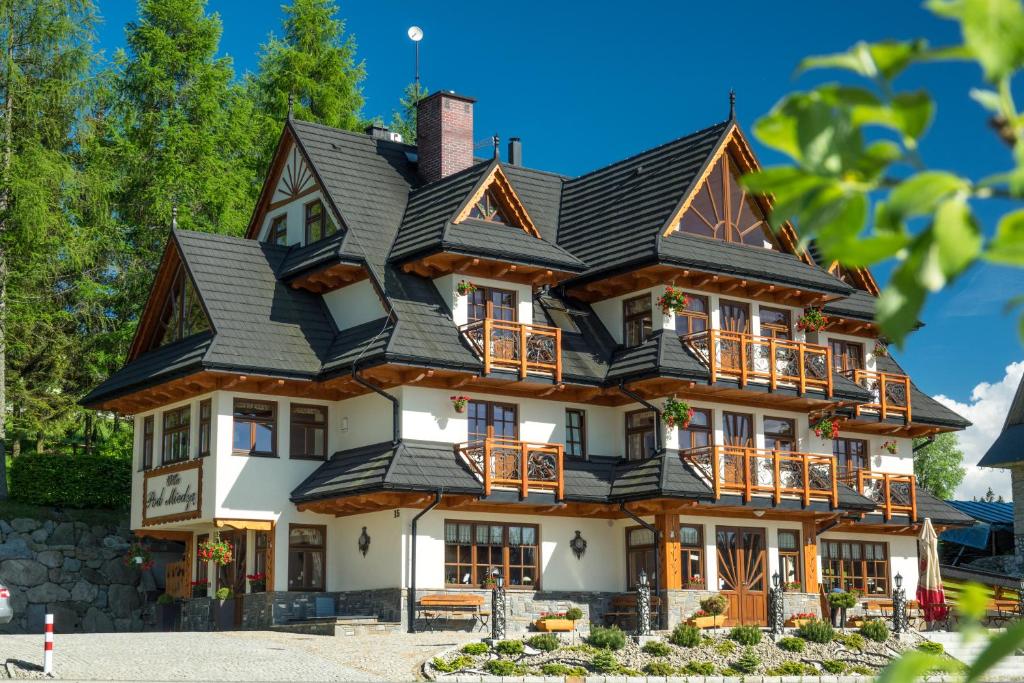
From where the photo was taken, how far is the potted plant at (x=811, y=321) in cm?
3384

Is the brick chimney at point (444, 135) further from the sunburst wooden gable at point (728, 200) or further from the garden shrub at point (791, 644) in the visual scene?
the garden shrub at point (791, 644)

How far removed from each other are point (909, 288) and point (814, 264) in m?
33.7

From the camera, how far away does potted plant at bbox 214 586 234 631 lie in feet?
97.2

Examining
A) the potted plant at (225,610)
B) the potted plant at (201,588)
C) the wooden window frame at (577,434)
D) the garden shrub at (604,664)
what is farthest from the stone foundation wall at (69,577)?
the garden shrub at (604,664)

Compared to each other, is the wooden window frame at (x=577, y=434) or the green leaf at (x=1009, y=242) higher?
the wooden window frame at (x=577, y=434)

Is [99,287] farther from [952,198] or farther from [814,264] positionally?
[952,198]

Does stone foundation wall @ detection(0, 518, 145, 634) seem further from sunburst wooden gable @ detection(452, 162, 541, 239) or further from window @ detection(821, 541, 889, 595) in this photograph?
window @ detection(821, 541, 889, 595)

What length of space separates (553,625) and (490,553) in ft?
10.9

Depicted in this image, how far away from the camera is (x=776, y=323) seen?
3394 centimetres

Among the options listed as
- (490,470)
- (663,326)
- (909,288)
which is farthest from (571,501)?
(909,288)

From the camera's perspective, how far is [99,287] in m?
38.8

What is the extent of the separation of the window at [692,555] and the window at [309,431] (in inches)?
307

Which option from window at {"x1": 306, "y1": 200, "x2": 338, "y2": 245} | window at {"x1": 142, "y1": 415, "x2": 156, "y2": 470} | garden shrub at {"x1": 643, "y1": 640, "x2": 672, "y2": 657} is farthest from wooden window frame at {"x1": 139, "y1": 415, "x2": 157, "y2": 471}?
garden shrub at {"x1": 643, "y1": 640, "x2": 672, "y2": 657}

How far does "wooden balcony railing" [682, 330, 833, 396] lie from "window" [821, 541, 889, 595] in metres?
4.53
